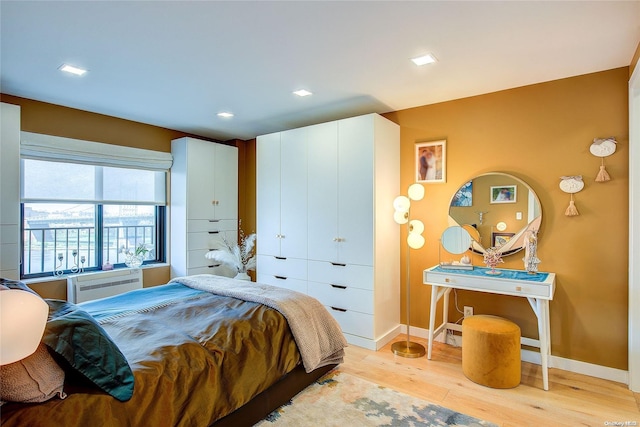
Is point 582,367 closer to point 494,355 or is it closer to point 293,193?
point 494,355

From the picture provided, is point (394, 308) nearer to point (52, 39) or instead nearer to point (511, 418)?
point (511, 418)

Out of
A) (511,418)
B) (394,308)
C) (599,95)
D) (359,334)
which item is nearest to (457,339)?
(394,308)

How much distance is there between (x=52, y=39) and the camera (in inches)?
83.9

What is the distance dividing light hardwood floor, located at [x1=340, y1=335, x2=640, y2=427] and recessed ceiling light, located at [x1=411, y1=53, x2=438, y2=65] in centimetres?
240

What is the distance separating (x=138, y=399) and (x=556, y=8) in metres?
2.82

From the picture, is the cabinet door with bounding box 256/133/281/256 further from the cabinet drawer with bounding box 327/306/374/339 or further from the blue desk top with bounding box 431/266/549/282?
the blue desk top with bounding box 431/266/549/282

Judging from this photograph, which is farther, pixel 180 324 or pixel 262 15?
pixel 180 324

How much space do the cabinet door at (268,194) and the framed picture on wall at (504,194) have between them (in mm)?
2267

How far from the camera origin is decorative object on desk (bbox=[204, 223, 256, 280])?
4.33 meters

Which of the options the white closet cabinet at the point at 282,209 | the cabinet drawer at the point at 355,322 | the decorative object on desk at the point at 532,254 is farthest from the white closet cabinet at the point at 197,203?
the decorative object on desk at the point at 532,254

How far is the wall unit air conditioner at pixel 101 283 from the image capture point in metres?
3.46

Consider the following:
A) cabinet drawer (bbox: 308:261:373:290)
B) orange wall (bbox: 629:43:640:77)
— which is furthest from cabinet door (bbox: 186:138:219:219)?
orange wall (bbox: 629:43:640:77)

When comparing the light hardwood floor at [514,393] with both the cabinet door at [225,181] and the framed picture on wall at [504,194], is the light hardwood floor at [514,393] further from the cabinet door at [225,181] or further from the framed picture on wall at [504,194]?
the cabinet door at [225,181]

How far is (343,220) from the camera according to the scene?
344 centimetres
